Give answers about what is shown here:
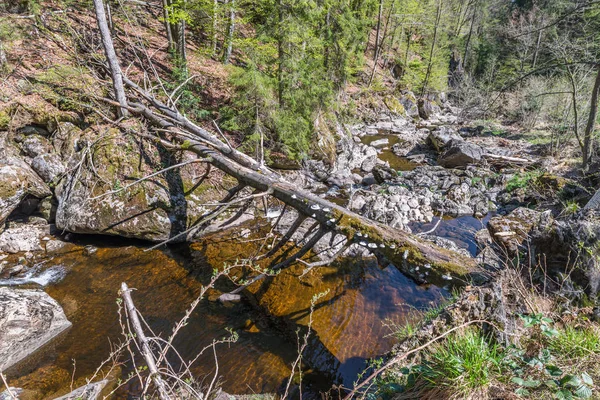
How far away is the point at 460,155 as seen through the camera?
12.9 metres

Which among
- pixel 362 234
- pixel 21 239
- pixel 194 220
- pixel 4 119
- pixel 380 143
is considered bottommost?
pixel 21 239

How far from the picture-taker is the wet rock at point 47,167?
6.91m

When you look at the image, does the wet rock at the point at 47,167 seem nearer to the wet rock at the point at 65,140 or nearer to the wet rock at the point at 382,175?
the wet rock at the point at 65,140

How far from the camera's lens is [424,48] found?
31.5 meters

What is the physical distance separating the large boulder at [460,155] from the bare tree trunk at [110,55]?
13.2 m

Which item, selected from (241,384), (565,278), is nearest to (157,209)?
(241,384)

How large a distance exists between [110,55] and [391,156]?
12.7 metres

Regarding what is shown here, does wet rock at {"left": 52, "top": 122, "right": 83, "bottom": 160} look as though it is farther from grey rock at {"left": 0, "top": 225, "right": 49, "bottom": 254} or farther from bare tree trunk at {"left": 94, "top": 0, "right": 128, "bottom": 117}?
grey rock at {"left": 0, "top": 225, "right": 49, "bottom": 254}

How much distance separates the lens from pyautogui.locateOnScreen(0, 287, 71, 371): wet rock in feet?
13.0

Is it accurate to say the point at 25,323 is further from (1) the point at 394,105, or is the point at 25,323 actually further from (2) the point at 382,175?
(1) the point at 394,105

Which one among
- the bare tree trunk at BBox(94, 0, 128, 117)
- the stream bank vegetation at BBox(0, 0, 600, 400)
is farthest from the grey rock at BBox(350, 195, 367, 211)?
the bare tree trunk at BBox(94, 0, 128, 117)

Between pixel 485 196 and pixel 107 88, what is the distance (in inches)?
501

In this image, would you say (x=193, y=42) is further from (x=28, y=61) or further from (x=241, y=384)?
(x=241, y=384)

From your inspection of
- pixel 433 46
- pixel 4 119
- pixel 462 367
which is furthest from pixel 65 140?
pixel 433 46
